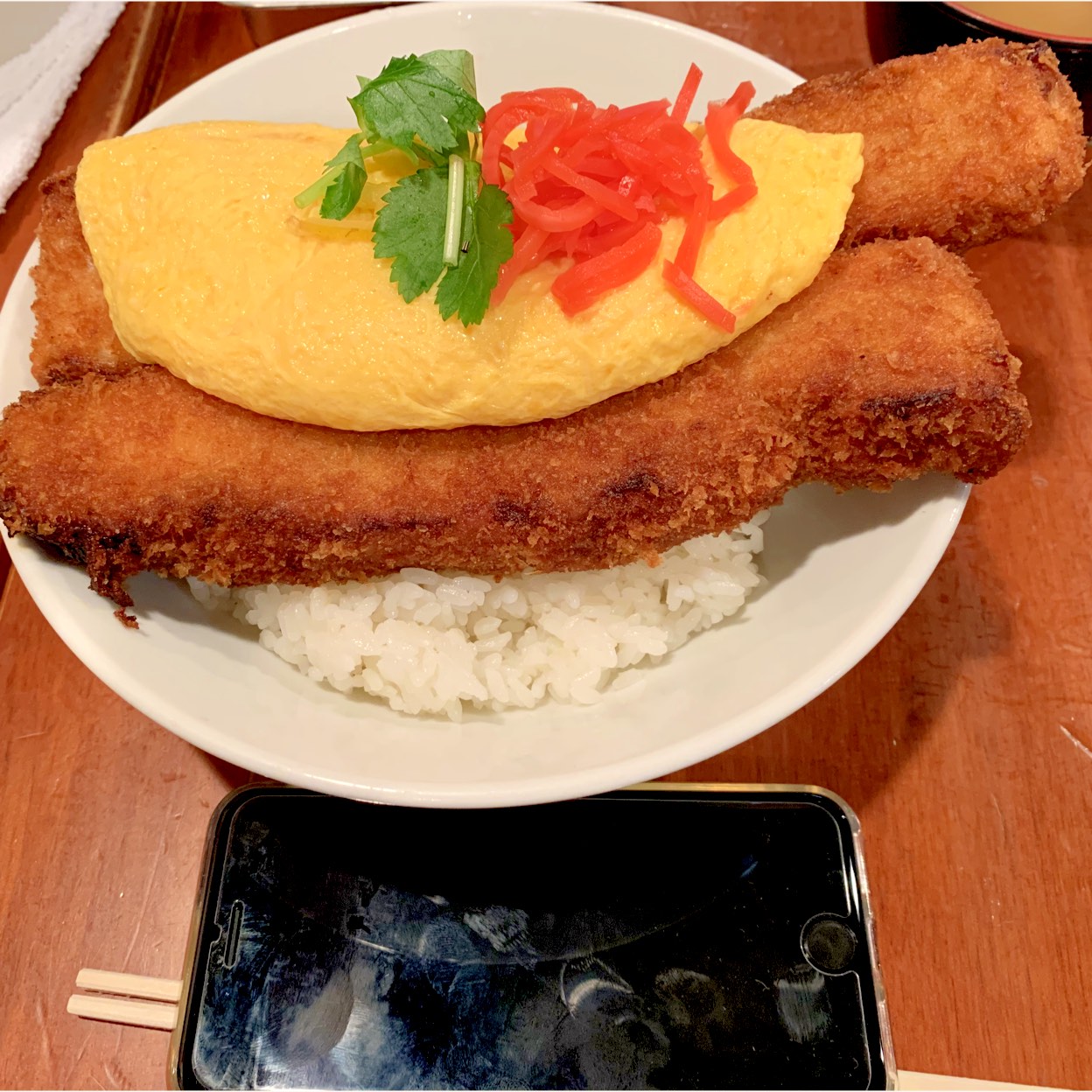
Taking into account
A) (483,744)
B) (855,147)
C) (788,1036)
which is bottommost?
(788,1036)

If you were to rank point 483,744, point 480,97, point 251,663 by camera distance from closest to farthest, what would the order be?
point 483,744 → point 251,663 → point 480,97

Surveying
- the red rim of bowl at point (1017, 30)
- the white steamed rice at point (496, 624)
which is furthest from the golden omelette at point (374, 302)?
the red rim of bowl at point (1017, 30)

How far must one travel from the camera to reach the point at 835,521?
1777 millimetres

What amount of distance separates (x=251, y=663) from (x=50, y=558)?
0.41 m

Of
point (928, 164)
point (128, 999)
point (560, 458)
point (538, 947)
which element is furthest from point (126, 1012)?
point (928, 164)

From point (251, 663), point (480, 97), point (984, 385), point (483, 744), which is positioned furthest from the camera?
point (480, 97)

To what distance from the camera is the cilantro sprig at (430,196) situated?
144cm

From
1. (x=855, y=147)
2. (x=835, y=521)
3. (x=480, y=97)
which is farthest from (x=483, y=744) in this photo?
(x=480, y=97)

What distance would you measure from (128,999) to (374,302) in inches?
54.5

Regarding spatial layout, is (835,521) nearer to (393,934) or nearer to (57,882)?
(393,934)

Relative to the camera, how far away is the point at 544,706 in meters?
1.72

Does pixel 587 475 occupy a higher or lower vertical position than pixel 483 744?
higher

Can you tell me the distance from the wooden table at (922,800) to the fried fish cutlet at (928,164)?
2.31 ft

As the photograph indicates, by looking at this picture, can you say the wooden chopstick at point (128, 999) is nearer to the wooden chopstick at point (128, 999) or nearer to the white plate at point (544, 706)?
the wooden chopstick at point (128, 999)
